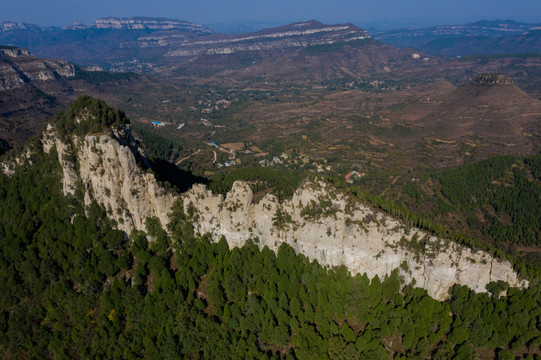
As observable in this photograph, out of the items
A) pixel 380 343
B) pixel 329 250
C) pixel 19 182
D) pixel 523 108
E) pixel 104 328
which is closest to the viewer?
pixel 380 343

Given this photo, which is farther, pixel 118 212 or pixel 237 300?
pixel 118 212

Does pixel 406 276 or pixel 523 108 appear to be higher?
pixel 523 108

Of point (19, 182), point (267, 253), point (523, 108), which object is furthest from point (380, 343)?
point (523, 108)

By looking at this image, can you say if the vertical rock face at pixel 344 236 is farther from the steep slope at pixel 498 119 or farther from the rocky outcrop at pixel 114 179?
the steep slope at pixel 498 119

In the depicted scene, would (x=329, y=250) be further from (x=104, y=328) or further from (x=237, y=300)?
(x=104, y=328)

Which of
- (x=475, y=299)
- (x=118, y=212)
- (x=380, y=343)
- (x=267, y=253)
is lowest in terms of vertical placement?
(x=380, y=343)
